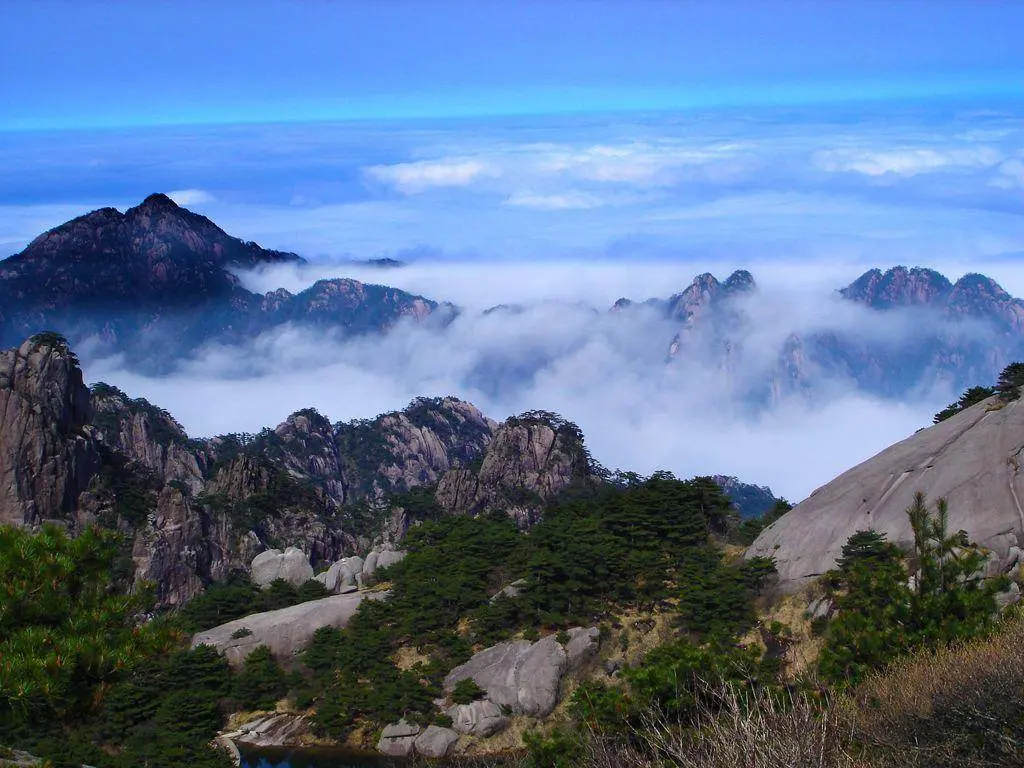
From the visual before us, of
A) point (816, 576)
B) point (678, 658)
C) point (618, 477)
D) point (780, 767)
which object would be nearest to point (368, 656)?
point (816, 576)

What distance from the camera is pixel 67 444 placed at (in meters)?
80.5

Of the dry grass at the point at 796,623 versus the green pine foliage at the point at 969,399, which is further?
the green pine foliage at the point at 969,399

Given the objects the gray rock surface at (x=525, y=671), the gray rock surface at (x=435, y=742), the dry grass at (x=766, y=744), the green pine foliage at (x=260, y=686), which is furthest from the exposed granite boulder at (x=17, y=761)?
the green pine foliage at (x=260, y=686)

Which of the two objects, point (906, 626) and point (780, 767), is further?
point (906, 626)

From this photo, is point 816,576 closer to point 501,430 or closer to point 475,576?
point 475,576

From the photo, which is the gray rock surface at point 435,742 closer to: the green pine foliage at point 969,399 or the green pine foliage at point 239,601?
the green pine foliage at point 239,601

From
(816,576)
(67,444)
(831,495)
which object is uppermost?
(67,444)

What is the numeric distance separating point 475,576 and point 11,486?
43867 millimetres

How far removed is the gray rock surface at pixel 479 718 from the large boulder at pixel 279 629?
11.1m

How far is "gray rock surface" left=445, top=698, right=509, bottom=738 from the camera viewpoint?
41.0 meters

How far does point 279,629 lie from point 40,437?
3783cm

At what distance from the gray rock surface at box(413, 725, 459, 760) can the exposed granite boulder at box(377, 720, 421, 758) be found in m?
0.29

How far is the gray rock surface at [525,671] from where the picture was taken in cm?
4156

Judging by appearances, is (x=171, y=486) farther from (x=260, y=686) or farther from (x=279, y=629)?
(x=260, y=686)
